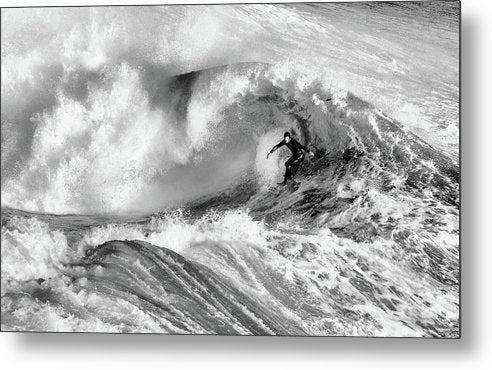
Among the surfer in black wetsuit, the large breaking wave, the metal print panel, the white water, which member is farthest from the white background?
the surfer in black wetsuit

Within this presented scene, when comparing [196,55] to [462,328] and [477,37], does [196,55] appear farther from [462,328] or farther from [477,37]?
[462,328]

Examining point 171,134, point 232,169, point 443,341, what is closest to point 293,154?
point 232,169

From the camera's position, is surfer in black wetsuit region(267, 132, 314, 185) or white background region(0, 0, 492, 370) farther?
surfer in black wetsuit region(267, 132, 314, 185)

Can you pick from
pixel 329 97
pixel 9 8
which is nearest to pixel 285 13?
pixel 329 97

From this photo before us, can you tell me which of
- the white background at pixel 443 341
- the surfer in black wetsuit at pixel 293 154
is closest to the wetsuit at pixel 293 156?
the surfer in black wetsuit at pixel 293 154

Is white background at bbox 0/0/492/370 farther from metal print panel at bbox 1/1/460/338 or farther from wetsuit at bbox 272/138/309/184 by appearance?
wetsuit at bbox 272/138/309/184

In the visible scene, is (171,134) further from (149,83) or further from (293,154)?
(293,154)
